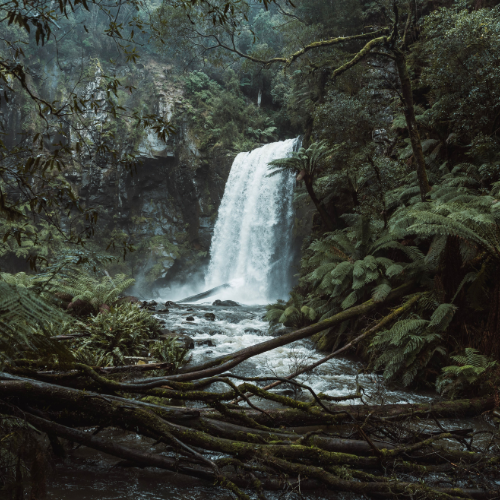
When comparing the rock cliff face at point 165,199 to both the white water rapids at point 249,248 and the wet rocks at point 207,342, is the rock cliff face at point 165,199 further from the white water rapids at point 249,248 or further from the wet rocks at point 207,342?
the wet rocks at point 207,342

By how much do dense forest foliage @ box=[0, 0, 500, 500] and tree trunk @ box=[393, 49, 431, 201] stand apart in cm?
2

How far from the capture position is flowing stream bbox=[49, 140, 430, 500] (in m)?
2.45

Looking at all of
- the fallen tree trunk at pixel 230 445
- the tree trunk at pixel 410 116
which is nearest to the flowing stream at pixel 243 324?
the fallen tree trunk at pixel 230 445

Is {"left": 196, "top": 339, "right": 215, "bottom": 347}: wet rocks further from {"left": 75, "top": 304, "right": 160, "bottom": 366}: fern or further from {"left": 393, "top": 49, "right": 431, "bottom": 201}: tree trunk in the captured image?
{"left": 393, "top": 49, "right": 431, "bottom": 201}: tree trunk

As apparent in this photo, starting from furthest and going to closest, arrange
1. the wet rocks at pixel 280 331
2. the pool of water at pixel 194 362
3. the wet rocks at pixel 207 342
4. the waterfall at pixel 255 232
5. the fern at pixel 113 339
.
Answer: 1. the waterfall at pixel 255 232
2. the wet rocks at pixel 280 331
3. the wet rocks at pixel 207 342
4. the fern at pixel 113 339
5. the pool of water at pixel 194 362

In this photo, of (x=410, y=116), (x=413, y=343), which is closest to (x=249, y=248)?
(x=410, y=116)

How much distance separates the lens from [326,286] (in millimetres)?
6988

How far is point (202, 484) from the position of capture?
8.25 feet

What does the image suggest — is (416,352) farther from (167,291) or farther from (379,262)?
(167,291)

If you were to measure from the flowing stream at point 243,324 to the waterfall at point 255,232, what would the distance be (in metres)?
0.05

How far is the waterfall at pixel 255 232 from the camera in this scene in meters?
17.6

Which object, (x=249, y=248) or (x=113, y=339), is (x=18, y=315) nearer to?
(x=113, y=339)

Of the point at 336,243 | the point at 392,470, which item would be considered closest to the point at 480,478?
the point at 392,470

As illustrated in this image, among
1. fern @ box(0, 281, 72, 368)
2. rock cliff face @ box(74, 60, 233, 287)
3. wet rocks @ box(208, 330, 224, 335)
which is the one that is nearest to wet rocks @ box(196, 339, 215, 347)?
wet rocks @ box(208, 330, 224, 335)
